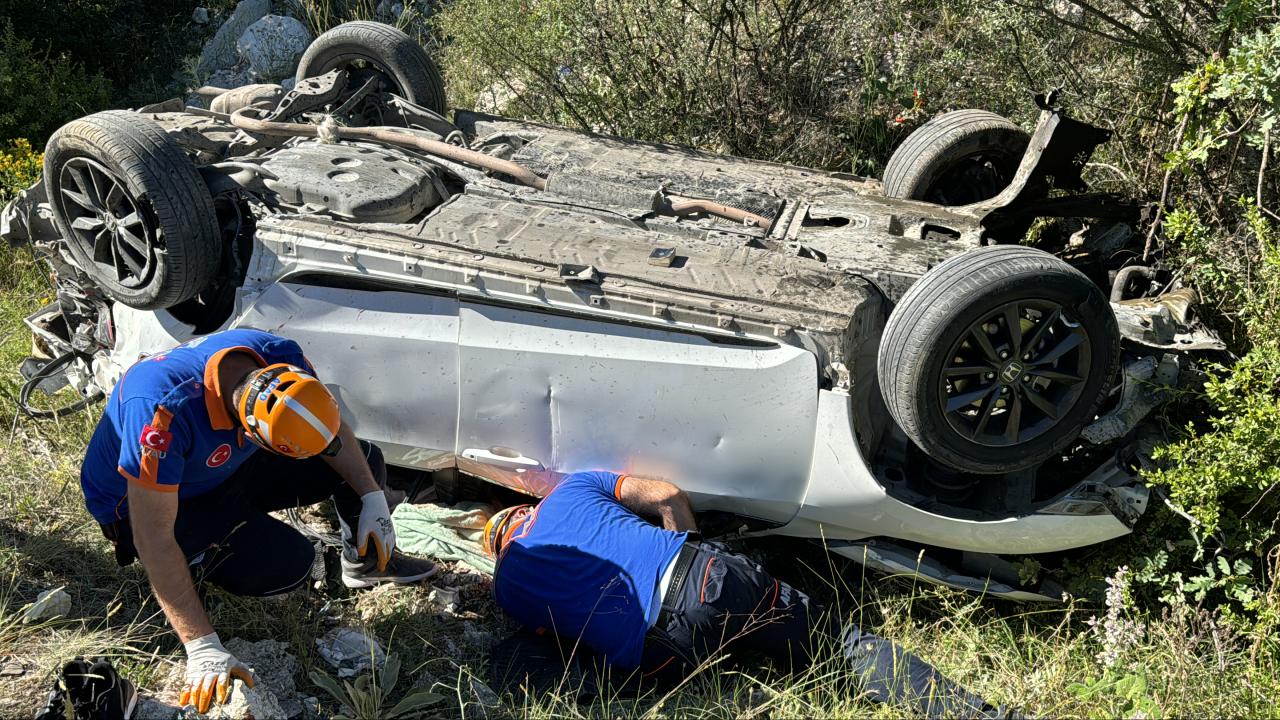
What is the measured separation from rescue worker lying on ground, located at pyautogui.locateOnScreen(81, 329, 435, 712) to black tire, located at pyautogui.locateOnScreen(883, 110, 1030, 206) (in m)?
2.64

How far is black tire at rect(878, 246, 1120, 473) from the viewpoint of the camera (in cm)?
329

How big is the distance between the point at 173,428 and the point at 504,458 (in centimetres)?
120

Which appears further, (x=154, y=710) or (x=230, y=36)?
(x=230, y=36)

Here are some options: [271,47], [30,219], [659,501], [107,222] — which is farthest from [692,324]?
[271,47]

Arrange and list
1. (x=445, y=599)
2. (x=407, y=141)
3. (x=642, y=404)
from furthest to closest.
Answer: (x=407, y=141)
(x=445, y=599)
(x=642, y=404)

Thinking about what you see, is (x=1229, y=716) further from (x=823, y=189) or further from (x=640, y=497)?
(x=823, y=189)

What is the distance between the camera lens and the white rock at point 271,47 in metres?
8.85

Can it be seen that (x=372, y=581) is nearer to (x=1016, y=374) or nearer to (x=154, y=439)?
(x=154, y=439)

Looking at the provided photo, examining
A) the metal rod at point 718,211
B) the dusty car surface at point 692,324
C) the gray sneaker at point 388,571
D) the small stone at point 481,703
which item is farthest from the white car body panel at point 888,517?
the gray sneaker at point 388,571

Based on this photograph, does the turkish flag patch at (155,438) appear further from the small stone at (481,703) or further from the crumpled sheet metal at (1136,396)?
the crumpled sheet metal at (1136,396)

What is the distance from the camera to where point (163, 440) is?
10.4ft

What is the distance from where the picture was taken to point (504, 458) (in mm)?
3928

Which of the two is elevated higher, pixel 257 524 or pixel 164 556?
pixel 164 556

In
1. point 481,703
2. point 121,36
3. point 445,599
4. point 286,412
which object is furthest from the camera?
point 121,36
